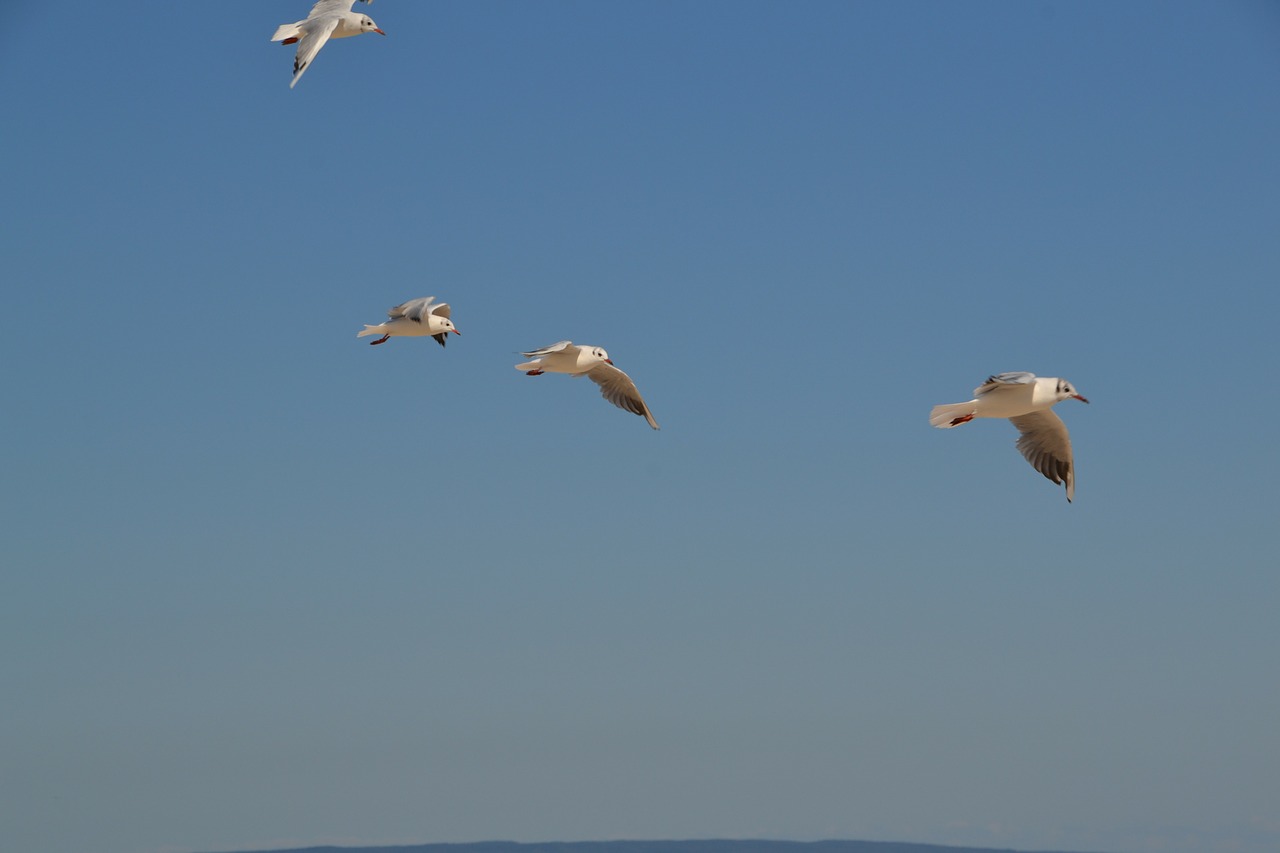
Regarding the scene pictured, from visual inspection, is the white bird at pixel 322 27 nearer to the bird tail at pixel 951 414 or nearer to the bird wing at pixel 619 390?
the bird wing at pixel 619 390

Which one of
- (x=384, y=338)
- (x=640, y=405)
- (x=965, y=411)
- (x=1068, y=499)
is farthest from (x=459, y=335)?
(x=1068, y=499)

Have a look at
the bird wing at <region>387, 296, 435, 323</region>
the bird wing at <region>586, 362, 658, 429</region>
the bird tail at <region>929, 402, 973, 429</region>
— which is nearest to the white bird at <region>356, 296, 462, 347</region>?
the bird wing at <region>387, 296, 435, 323</region>

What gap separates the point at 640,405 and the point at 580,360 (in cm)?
213

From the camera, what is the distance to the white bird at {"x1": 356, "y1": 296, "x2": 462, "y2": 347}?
21984mm

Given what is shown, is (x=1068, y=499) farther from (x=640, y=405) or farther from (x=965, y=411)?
(x=640, y=405)

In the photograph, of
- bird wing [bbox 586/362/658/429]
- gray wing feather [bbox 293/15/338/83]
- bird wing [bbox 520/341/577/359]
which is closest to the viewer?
gray wing feather [bbox 293/15/338/83]

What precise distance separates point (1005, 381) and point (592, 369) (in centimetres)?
690

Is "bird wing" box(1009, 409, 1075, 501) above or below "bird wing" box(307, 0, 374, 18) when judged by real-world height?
below

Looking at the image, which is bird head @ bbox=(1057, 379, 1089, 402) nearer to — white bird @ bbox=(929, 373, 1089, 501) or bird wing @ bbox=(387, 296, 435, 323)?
white bird @ bbox=(929, 373, 1089, 501)

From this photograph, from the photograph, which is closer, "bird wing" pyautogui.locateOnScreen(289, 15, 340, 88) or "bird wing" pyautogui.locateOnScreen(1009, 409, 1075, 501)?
"bird wing" pyautogui.locateOnScreen(289, 15, 340, 88)

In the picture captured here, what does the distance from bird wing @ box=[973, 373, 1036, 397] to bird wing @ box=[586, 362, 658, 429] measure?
593cm

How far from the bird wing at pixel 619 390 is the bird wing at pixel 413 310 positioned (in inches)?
127

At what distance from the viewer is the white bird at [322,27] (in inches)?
773

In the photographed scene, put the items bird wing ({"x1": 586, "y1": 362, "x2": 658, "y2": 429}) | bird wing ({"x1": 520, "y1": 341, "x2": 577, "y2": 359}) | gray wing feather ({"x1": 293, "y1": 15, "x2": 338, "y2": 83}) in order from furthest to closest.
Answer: bird wing ({"x1": 586, "y1": 362, "x2": 658, "y2": 429}) < bird wing ({"x1": 520, "y1": 341, "x2": 577, "y2": 359}) < gray wing feather ({"x1": 293, "y1": 15, "x2": 338, "y2": 83})
